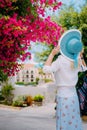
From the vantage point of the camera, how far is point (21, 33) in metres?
5.78

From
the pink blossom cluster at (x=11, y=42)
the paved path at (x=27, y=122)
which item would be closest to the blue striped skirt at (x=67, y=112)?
the pink blossom cluster at (x=11, y=42)

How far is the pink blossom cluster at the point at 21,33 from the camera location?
19.0ft

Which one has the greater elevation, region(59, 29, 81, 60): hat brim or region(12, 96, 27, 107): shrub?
region(12, 96, 27, 107): shrub

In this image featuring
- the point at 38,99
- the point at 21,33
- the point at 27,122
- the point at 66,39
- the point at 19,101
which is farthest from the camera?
the point at 38,99

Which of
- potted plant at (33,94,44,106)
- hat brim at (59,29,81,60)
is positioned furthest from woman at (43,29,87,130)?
potted plant at (33,94,44,106)

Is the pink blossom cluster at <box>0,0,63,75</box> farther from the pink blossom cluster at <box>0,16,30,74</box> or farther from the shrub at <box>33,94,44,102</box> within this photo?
the shrub at <box>33,94,44,102</box>

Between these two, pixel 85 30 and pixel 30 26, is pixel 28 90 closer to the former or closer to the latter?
pixel 85 30

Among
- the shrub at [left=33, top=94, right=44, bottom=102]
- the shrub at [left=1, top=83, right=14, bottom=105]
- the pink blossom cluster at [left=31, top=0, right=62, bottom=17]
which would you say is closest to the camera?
the pink blossom cluster at [left=31, top=0, right=62, bottom=17]

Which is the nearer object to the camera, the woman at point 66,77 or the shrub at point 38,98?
the woman at point 66,77

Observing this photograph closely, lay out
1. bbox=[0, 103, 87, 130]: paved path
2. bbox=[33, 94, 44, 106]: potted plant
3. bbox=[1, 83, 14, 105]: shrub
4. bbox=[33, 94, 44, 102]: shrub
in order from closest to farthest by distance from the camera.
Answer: bbox=[0, 103, 87, 130]: paved path, bbox=[33, 94, 44, 106]: potted plant, bbox=[33, 94, 44, 102]: shrub, bbox=[1, 83, 14, 105]: shrub

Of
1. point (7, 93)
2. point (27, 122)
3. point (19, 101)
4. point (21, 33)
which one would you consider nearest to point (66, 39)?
point (21, 33)

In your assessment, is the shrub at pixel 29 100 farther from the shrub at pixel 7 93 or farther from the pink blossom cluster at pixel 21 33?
the pink blossom cluster at pixel 21 33

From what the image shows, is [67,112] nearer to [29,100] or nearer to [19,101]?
[19,101]

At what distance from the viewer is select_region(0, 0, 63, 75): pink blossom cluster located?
580 centimetres
